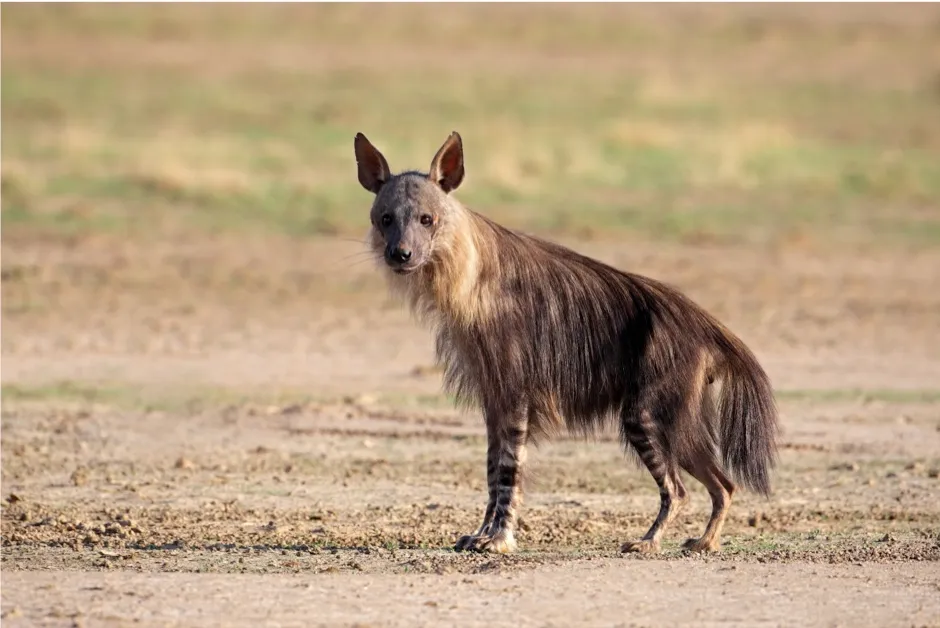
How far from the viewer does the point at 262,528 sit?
27.1 ft

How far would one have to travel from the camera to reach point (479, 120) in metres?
25.6

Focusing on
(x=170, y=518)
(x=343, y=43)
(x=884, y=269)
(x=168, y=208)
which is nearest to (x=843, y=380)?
(x=884, y=269)

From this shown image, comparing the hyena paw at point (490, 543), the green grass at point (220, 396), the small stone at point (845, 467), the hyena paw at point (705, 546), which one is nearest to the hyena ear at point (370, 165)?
the hyena paw at point (490, 543)

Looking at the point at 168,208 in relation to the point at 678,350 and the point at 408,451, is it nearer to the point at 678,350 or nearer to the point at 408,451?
the point at 408,451

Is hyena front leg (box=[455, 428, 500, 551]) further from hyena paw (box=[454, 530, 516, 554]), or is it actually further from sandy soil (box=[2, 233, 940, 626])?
sandy soil (box=[2, 233, 940, 626])

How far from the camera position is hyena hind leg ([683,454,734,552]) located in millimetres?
7762

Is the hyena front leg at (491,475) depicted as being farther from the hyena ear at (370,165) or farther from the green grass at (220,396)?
the green grass at (220,396)

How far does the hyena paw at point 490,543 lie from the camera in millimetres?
7637

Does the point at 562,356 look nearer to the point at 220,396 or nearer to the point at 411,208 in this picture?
the point at 411,208

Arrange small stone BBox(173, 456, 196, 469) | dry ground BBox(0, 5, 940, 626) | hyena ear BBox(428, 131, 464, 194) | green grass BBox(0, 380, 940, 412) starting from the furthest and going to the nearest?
green grass BBox(0, 380, 940, 412) < small stone BBox(173, 456, 196, 469) < hyena ear BBox(428, 131, 464, 194) < dry ground BBox(0, 5, 940, 626)

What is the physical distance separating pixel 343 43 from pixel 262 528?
30.0 meters

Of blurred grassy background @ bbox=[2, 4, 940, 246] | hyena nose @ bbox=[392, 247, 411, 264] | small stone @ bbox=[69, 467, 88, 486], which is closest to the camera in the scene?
hyena nose @ bbox=[392, 247, 411, 264]

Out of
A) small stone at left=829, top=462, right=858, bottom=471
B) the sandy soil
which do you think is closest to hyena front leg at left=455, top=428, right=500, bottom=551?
the sandy soil

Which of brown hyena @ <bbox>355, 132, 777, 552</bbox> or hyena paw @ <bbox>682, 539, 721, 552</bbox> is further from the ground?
brown hyena @ <bbox>355, 132, 777, 552</bbox>
